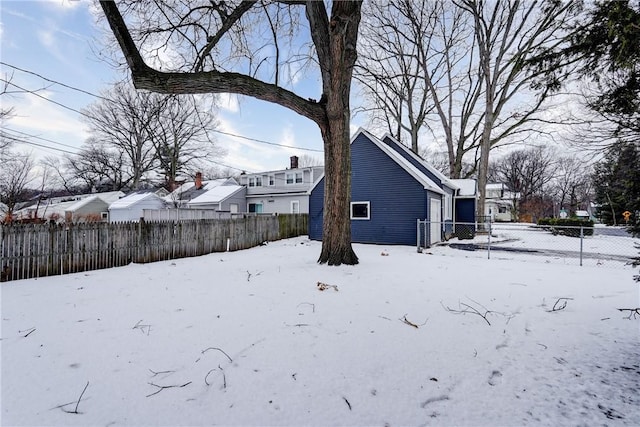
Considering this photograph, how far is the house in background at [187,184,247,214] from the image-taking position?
23444mm

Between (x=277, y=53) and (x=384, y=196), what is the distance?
751cm

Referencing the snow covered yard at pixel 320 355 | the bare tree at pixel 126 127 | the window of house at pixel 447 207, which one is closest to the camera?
the snow covered yard at pixel 320 355

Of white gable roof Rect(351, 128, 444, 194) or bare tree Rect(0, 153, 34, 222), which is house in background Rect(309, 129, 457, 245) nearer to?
white gable roof Rect(351, 128, 444, 194)

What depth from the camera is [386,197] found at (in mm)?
12570

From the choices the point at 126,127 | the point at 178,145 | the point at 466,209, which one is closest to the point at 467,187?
the point at 466,209

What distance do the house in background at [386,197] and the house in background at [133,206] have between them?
1686 centimetres

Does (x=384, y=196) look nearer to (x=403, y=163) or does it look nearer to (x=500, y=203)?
(x=403, y=163)

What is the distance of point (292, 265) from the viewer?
7.04m

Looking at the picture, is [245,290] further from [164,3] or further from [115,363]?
[164,3]

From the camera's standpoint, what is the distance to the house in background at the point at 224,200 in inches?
923

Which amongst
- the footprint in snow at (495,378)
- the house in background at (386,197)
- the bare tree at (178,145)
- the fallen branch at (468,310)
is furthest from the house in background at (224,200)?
the footprint in snow at (495,378)

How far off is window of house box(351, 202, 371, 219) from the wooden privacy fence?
211 inches

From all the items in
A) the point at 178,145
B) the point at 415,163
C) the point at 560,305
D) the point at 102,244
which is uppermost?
the point at 178,145

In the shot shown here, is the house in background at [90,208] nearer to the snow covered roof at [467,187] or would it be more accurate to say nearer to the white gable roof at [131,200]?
the white gable roof at [131,200]
